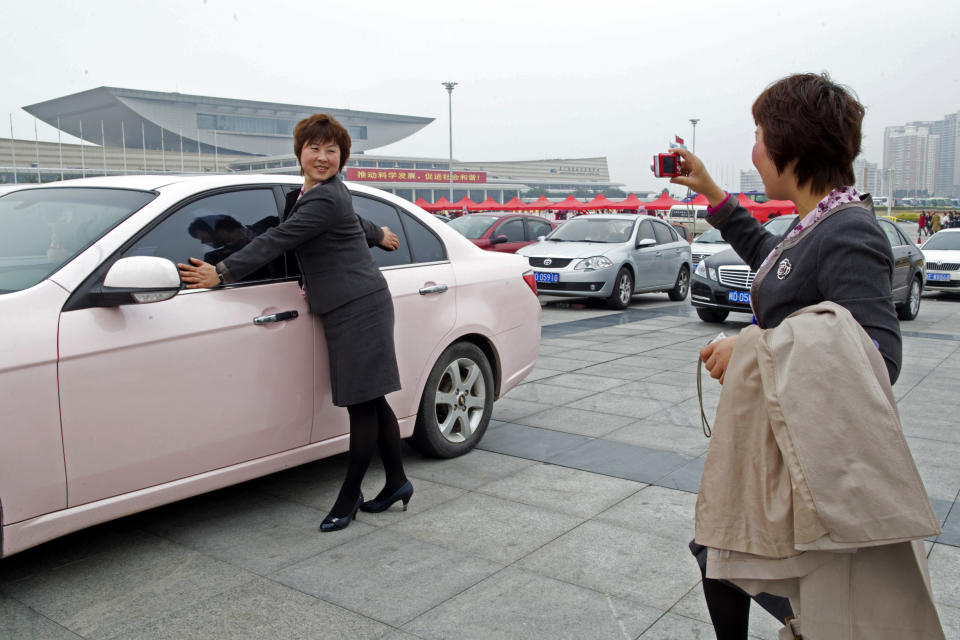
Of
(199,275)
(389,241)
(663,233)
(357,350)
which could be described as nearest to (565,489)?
(357,350)

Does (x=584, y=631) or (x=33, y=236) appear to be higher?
(x=33, y=236)

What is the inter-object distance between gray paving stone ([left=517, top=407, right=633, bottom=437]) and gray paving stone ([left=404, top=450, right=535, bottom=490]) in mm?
796

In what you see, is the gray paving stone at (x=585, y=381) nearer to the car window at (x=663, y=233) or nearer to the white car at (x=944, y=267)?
the car window at (x=663, y=233)

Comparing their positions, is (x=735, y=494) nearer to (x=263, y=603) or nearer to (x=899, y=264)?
(x=263, y=603)

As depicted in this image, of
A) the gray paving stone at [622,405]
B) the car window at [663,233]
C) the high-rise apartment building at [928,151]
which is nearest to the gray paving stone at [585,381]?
the gray paving stone at [622,405]

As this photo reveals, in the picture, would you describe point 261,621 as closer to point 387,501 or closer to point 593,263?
point 387,501

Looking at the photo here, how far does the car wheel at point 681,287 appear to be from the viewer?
15445 millimetres

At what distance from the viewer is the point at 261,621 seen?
2896mm

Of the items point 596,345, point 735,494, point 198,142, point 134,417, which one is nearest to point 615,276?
point 596,345

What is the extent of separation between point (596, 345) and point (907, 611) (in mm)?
8100

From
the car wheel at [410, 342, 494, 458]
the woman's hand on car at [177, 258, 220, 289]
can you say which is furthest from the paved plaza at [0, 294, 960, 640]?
the woman's hand on car at [177, 258, 220, 289]

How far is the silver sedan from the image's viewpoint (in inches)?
527

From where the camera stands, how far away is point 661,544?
3.60 meters

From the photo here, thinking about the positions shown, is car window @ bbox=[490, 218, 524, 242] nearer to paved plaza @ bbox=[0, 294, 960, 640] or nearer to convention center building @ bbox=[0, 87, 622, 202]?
paved plaza @ bbox=[0, 294, 960, 640]
